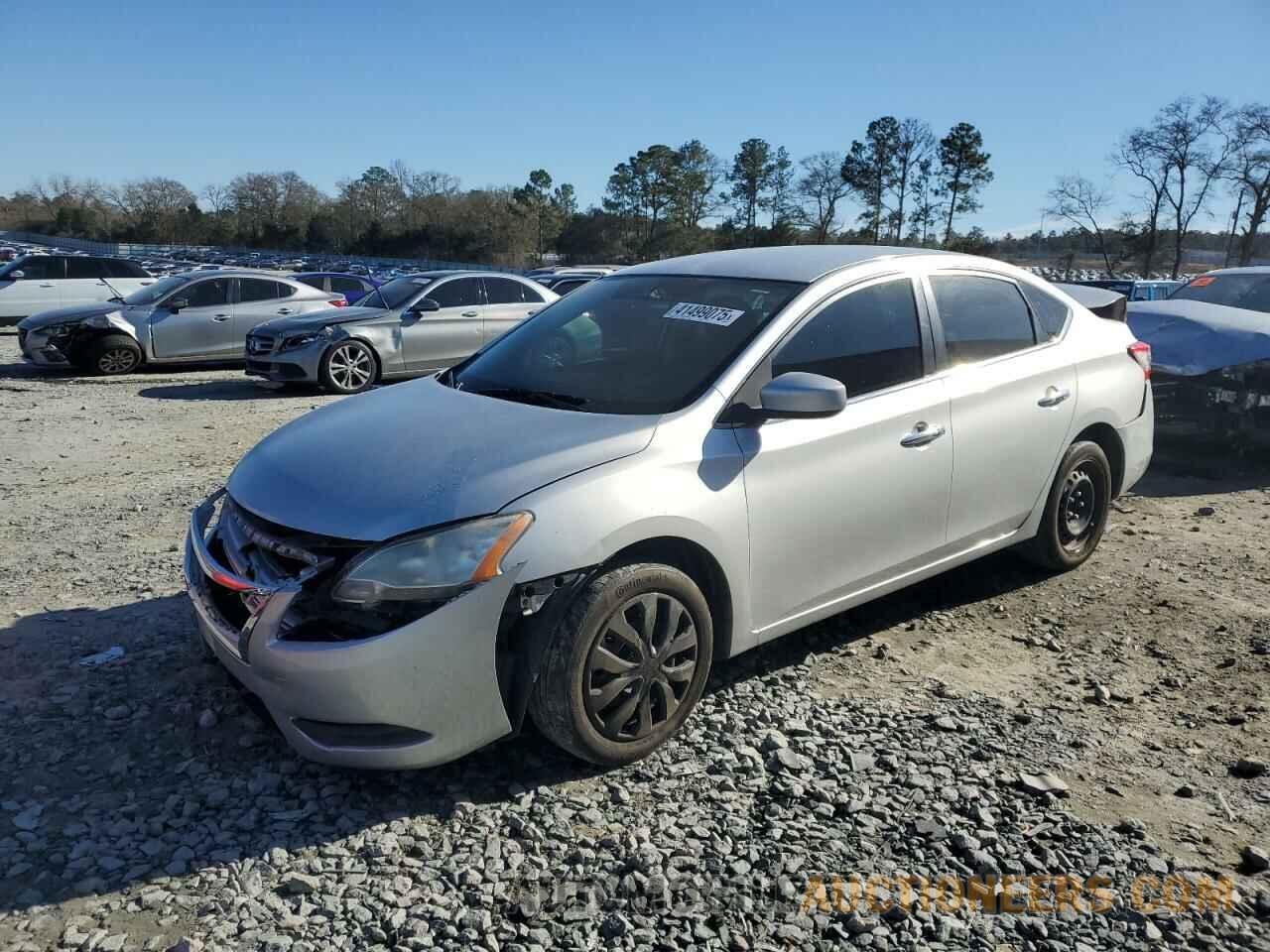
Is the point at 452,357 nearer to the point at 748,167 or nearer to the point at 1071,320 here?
the point at 1071,320

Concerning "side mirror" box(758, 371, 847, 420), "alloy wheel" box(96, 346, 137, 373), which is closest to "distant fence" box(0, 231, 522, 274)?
"alloy wheel" box(96, 346, 137, 373)

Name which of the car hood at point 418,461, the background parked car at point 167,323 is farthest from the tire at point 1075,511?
the background parked car at point 167,323

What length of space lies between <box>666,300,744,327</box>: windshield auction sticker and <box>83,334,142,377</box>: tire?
1243 centimetres

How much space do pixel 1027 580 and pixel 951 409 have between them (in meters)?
1.61

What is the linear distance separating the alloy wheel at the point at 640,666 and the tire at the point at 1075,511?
2555 millimetres

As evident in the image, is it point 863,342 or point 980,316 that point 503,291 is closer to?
point 980,316

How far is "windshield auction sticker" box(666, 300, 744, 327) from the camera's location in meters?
3.97

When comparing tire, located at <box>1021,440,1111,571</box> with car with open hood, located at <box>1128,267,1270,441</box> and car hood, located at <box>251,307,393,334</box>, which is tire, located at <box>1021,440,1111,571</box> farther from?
car hood, located at <box>251,307,393,334</box>

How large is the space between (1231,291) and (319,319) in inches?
416

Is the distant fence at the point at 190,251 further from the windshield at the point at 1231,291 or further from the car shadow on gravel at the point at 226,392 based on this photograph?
the windshield at the point at 1231,291

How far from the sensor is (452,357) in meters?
13.6

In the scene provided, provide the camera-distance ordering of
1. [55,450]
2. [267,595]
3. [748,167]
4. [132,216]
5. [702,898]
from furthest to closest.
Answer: [132,216] < [748,167] < [55,450] < [267,595] < [702,898]

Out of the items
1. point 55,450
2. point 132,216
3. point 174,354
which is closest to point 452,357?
point 174,354

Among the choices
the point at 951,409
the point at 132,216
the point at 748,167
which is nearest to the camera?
the point at 951,409
